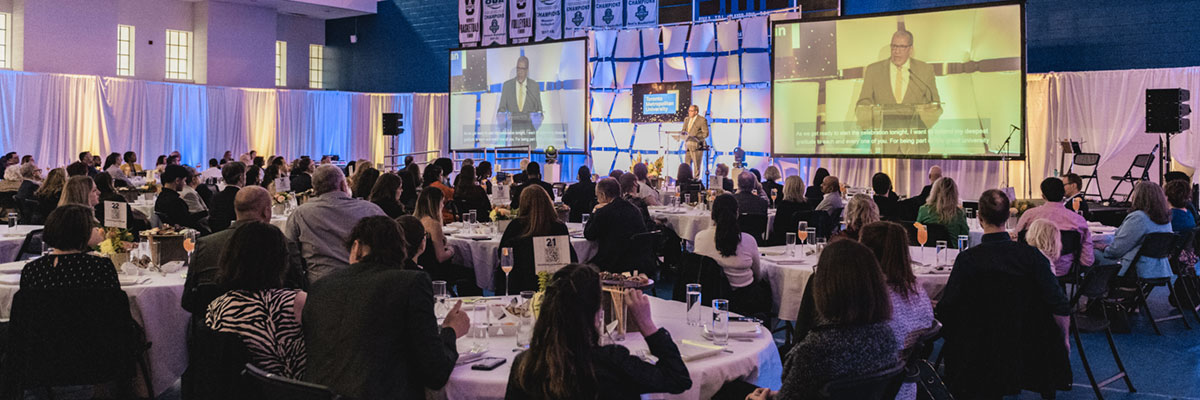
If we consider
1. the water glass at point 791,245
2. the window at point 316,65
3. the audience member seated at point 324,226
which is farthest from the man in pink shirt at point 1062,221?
the window at point 316,65

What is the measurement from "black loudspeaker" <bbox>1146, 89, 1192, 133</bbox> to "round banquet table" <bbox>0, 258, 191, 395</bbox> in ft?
39.1

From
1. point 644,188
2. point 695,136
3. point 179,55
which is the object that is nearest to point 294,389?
point 644,188

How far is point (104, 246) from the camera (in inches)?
209

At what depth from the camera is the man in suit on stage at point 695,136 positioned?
55.9 ft

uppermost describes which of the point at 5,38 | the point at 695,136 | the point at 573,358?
the point at 5,38

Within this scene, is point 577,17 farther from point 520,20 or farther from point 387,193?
point 387,193

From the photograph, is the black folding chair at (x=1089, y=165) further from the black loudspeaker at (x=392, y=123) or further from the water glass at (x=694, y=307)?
the black loudspeaker at (x=392, y=123)

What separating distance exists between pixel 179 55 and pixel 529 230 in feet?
62.0

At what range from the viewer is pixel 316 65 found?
2564 centimetres

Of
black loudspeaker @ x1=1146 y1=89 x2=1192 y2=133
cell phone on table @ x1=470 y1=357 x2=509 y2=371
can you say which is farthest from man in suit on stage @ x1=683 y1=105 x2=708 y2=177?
cell phone on table @ x1=470 y1=357 x2=509 y2=371

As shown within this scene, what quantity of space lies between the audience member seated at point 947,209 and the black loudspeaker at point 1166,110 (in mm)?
6569

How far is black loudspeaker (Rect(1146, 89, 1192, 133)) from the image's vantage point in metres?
12.2

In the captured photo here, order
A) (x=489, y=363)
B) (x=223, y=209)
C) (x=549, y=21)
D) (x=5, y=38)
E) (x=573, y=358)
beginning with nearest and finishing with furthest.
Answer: (x=573, y=358)
(x=489, y=363)
(x=223, y=209)
(x=5, y=38)
(x=549, y=21)

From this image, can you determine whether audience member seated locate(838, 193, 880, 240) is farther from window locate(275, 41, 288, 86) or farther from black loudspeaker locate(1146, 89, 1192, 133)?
window locate(275, 41, 288, 86)
